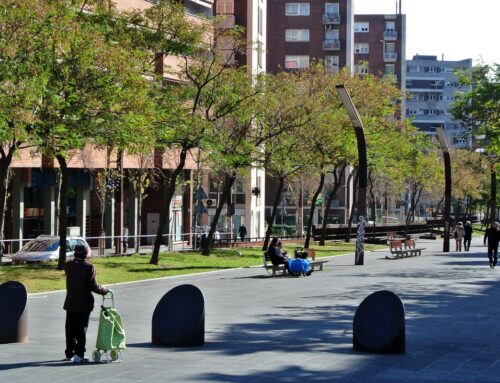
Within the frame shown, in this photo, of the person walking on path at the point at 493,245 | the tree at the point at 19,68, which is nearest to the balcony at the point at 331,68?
the person walking on path at the point at 493,245

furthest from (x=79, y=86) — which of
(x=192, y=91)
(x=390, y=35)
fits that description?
(x=390, y=35)

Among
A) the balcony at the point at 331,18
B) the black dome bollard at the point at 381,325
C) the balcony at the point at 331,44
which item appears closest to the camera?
the black dome bollard at the point at 381,325

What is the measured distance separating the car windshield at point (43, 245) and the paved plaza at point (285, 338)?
8232 millimetres

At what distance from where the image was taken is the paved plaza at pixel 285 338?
1330cm

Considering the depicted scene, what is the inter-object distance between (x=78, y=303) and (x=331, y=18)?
97446mm

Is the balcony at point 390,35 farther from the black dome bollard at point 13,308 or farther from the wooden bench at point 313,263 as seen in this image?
the black dome bollard at point 13,308

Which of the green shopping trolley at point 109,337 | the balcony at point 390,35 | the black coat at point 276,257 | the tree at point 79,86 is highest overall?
the balcony at point 390,35

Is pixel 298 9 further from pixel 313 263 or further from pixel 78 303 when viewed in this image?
pixel 78 303

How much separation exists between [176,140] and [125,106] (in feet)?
25.0

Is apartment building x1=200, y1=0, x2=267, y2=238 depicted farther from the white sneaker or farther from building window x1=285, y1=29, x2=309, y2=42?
the white sneaker

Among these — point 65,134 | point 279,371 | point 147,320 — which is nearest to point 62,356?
point 279,371

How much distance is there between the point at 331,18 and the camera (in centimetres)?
10912

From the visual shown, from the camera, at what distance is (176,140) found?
38375 mm

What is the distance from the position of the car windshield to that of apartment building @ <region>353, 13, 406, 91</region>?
95.6 m
